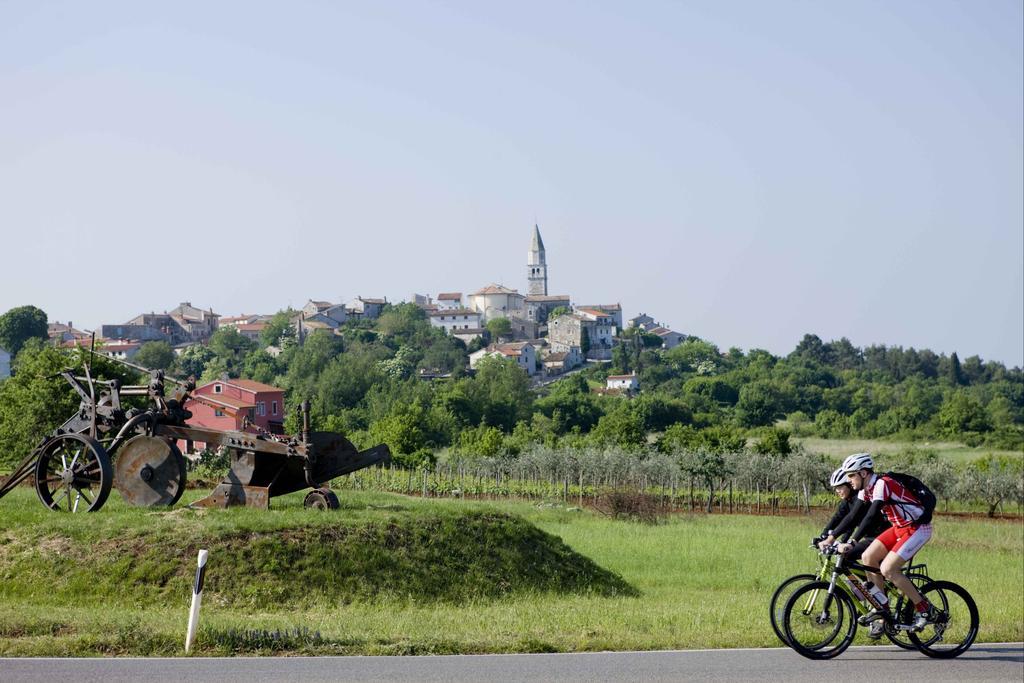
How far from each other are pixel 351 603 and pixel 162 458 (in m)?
5.05

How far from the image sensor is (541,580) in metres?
21.7

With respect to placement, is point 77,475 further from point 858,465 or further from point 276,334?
point 276,334

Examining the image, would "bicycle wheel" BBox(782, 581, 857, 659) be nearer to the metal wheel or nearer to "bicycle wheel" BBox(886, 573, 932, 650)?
"bicycle wheel" BBox(886, 573, 932, 650)

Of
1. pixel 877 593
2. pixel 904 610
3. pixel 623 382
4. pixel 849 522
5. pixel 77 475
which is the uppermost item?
pixel 623 382

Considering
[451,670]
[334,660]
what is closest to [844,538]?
[451,670]

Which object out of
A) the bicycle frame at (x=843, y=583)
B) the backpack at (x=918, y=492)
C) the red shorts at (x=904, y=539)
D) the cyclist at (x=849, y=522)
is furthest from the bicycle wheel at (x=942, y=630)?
the cyclist at (x=849, y=522)

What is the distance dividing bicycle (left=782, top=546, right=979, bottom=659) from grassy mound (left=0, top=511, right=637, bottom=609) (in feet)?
28.6

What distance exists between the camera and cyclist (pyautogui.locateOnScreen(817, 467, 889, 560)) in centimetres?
1192

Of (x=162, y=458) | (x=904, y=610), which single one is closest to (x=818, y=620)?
(x=904, y=610)

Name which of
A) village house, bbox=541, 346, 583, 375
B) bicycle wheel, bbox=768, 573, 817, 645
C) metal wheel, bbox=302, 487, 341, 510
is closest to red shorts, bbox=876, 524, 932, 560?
bicycle wheel, bbox=768, 573, 817, 645

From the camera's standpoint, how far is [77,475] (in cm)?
2139

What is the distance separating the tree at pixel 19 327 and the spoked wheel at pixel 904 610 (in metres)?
147

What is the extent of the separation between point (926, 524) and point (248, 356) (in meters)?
153

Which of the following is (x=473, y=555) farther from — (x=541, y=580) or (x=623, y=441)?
(x=623, y=441)
